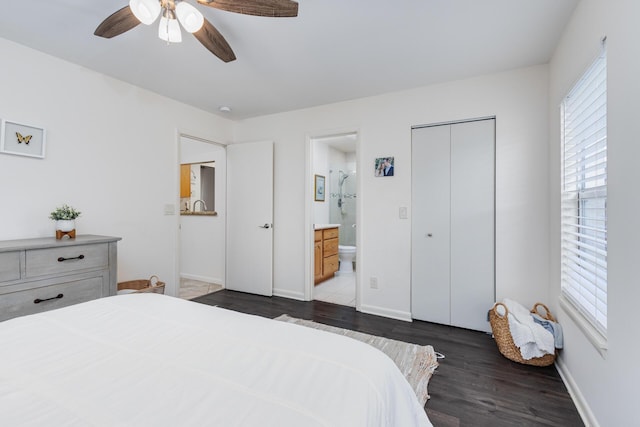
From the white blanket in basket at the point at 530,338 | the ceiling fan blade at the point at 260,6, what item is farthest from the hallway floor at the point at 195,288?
the white blanket in basket at the point at 530,338

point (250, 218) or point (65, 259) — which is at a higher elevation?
point (250, 218)

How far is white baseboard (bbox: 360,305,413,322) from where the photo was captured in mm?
3058

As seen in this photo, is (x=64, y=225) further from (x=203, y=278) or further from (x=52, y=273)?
(x=203, y=278)

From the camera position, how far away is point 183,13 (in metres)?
1.54

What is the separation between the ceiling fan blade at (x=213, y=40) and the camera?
1.73 meters

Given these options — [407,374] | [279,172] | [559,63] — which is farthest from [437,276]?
[279,172]

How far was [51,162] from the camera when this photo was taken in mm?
2398

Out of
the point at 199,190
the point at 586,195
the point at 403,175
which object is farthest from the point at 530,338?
the point at 199,190

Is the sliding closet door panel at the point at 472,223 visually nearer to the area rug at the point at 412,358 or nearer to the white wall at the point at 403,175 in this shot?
the white wall at the point at 403,175

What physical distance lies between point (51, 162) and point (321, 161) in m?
3.74

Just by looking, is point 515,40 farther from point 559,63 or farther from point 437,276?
point 437,276

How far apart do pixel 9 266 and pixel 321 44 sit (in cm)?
254

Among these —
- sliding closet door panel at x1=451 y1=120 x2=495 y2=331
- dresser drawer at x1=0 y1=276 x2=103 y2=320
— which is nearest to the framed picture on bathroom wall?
sliding closet door panel at x1=451 y1=120 x2=495 y2=331

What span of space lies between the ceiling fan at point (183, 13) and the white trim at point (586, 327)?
2264 millimetres
